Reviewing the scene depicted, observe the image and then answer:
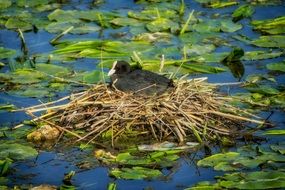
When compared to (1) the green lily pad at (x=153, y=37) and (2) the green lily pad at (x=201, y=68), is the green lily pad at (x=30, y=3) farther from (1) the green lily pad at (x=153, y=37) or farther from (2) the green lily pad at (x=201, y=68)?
(2) the green lily pad at (x=201, y=68)

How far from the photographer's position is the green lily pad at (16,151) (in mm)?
7984

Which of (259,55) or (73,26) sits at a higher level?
(259,55)

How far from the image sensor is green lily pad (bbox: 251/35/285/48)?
1106 cm

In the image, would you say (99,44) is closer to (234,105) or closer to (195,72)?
(195,72)

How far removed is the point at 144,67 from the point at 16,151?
2.56 meters

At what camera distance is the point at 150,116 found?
27.6 feet

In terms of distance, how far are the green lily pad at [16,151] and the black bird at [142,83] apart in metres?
1.27

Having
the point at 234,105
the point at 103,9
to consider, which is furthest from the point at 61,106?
the point at 103,9

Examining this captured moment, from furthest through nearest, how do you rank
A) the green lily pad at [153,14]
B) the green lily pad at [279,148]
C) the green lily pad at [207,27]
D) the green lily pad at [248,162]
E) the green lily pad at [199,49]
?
the green lily pad at [153,14], the green lily pad at [207,27], the green lily pad at [199,49], the green lily pad at [279,148], the green lily pad at [248,162]

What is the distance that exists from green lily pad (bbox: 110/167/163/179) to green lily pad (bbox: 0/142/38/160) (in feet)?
3.16

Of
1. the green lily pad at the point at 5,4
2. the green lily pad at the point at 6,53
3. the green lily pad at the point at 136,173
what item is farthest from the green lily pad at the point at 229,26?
the green lily pad at the point at 136,173

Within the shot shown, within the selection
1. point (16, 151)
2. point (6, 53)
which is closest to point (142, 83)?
point (16, 151)

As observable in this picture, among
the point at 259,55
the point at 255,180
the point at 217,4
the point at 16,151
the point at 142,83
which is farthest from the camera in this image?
the point at 217,4

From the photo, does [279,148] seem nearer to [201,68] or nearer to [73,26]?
[201,68]
